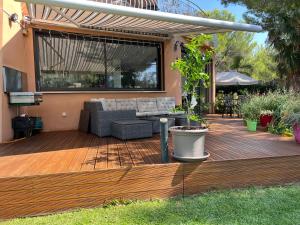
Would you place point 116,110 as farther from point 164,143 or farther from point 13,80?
point 164,143

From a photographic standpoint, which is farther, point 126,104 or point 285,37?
point 285,37

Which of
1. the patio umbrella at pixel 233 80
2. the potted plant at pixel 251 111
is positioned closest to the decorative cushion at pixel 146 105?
the potted plant at pixel 251 111

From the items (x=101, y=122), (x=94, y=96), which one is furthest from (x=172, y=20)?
(x=94, y=96)

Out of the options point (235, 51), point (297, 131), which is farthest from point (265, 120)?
point (235, 51)

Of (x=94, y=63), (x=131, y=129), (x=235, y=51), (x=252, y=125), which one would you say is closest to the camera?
(x=131, y=129)

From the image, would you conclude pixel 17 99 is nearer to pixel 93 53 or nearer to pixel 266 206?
pixel 93 53

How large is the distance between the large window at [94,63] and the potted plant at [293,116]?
16.7ft

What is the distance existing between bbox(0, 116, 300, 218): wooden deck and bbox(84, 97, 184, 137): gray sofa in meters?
1.70

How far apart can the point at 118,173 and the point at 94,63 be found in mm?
6540

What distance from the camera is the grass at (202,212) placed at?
3.76m

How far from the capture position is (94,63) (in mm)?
10070

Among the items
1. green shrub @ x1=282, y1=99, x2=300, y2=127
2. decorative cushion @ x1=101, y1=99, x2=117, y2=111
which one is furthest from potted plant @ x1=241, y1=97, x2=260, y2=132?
decorative cushion @ x1=101, y1=99, x2=117, y2=111

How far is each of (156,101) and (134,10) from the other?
180 inches

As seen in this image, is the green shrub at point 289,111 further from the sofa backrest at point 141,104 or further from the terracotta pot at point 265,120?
the sofa backrest at point 141,104
